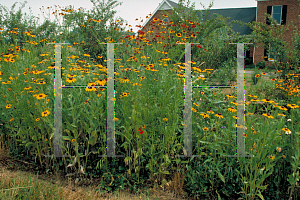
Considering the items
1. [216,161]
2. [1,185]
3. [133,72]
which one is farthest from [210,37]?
[1,185]

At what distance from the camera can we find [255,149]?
2.43 meters

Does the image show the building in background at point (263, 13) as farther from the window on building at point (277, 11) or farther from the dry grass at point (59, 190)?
the dry grass at point (59, 190)

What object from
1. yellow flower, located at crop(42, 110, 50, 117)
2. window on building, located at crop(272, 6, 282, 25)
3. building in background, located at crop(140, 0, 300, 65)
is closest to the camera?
yellow flower, located at crop(42, 110, 50, 117)

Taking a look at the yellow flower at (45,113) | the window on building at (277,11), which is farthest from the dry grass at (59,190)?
the window on building at (277,11)

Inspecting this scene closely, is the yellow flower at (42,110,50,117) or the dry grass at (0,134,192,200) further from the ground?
the yellow flower at (42,110,50,117)

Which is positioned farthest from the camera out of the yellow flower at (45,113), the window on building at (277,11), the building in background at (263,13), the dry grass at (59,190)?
the window on building at (277,11)

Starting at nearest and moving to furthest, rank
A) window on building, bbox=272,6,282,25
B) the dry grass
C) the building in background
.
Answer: the dry grass
the building in background
window on building, bbox=272,6,282,25

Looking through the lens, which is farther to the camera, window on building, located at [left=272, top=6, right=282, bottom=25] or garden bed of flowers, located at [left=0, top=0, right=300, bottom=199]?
window on building, located at [left=272, top=6, right=282, bottom=25]

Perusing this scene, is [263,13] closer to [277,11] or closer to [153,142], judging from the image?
[277,11]

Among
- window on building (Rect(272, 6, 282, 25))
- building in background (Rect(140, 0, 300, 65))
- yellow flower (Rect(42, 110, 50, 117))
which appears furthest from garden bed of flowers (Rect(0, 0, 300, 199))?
window on building (Rect(272, 6, 282, 25))

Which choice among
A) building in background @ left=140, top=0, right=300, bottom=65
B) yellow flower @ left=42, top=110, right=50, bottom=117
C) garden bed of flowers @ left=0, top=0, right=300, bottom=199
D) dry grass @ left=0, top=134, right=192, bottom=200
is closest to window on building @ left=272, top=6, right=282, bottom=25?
building in background @ left=140, top=0, right=300, bottom=65

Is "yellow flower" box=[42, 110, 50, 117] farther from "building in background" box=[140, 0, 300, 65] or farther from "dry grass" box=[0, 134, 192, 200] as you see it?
"building in background" box=[140, 0, 300, 65]

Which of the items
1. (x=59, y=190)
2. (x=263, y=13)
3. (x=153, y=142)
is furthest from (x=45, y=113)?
(x=263, y=13)

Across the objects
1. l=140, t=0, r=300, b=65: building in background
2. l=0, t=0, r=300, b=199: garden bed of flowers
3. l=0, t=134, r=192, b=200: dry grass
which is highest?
l=140, t=0, r=300, b=65: building in background
